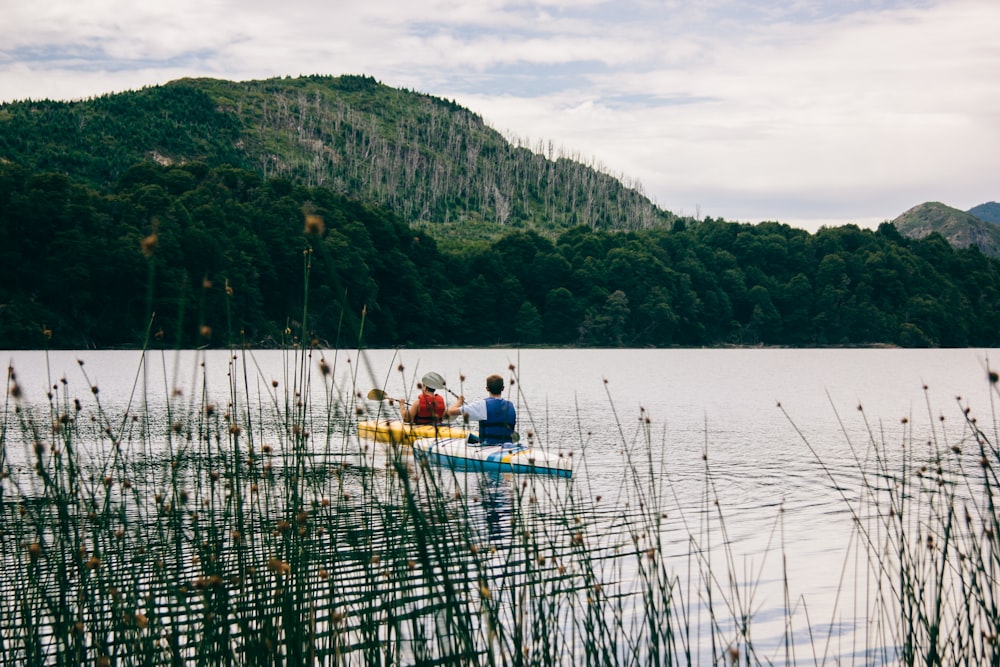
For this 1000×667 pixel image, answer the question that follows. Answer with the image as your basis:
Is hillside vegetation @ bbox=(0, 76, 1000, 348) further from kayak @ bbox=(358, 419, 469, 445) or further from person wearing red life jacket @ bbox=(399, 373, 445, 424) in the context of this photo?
person wearing red life jacket @ bbox=(399, 373, 445, 424)

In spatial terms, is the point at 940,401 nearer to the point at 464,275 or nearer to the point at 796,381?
the point at 796,381

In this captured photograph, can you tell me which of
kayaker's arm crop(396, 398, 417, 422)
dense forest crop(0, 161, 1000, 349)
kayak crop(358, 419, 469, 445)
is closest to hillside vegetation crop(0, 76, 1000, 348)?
dense forest crop(0, 161, 1000, 349)

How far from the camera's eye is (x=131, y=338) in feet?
192

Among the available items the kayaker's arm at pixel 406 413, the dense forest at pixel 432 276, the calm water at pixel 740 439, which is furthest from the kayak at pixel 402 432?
the dense forest at pixel 432 276

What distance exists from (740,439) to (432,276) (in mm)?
56175

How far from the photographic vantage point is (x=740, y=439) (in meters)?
20.3

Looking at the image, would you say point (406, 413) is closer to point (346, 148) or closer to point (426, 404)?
point (426, 404)

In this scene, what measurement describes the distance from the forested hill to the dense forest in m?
28.4

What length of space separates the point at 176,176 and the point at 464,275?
76.0ft

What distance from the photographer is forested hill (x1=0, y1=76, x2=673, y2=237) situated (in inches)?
4318

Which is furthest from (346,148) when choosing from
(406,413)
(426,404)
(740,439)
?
(406,413)

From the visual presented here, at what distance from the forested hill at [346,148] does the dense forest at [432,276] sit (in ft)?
93.2

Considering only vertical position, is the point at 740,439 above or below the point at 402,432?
below

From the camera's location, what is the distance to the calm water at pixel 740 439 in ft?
24.1
